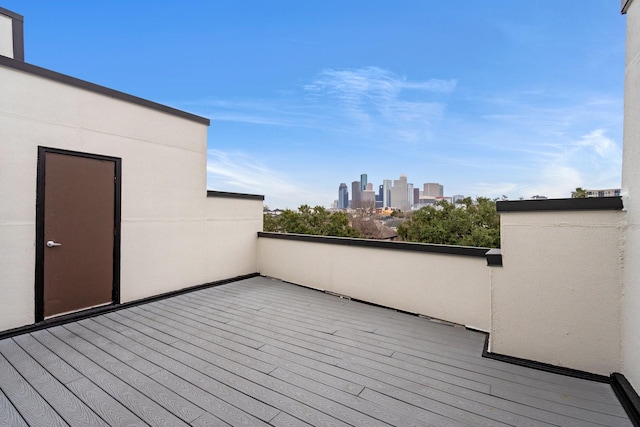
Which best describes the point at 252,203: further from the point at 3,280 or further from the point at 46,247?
the point at 3,280

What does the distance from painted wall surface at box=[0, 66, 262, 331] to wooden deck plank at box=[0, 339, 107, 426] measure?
722 mm

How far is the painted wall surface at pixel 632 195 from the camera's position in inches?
64.9

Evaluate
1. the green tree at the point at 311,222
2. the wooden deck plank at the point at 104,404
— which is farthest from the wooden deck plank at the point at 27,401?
the green tree at the point at 311,222

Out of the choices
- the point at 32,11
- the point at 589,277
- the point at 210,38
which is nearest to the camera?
the point at 589,277

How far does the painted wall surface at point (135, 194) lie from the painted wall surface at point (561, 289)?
4064 mm

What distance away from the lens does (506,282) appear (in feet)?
7.32

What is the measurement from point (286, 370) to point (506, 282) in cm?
189

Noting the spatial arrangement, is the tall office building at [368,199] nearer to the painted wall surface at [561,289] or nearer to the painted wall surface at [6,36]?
the painted wall surface at [561,289]

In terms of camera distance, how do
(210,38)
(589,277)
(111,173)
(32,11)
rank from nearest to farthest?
1. (589,277)
2. (111,173)
3. (32,11)
4. (210,38)

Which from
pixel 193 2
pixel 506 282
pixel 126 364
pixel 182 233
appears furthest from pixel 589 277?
pixel 193 2

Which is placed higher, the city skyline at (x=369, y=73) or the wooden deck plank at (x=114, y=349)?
the city skyline at (x=369, y=73)

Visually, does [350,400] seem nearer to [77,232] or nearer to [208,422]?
[208,422]

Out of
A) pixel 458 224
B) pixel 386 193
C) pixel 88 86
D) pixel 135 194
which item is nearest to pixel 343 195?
pixel 386 193

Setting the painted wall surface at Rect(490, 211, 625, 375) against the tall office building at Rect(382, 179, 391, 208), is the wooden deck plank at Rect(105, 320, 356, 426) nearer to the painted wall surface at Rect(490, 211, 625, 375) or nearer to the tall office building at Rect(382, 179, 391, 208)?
the painted wall surface at Rect(490, 211, 625, 375)
